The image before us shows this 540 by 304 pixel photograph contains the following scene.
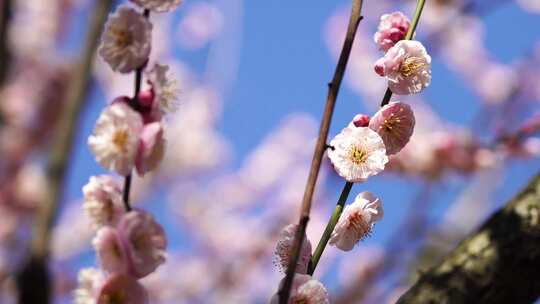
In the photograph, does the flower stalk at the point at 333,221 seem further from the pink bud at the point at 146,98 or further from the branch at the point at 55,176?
the branch at the point at 55,176

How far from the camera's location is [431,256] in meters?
3.64

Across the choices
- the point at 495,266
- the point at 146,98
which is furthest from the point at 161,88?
the point at 495,266

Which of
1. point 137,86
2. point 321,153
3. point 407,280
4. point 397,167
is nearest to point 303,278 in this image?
point 321,153

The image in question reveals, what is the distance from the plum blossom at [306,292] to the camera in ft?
2.77

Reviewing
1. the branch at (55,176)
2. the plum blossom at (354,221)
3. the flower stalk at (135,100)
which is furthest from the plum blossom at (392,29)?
the branch at (55,176)

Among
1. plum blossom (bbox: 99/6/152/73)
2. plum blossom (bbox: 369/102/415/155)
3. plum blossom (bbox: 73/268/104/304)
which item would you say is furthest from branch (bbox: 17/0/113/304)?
plum blossom (bbox: 369/102/415/155)

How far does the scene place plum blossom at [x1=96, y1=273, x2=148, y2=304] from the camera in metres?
0.85

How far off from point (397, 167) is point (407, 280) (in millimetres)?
972

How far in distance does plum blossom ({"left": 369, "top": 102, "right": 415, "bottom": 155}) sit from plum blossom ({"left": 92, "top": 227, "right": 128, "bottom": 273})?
1.19ft

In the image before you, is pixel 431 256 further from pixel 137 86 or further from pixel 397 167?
pixel 137 86

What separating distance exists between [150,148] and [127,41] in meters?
0.13

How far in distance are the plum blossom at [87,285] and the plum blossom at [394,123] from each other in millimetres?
407

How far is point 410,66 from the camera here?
0.96m

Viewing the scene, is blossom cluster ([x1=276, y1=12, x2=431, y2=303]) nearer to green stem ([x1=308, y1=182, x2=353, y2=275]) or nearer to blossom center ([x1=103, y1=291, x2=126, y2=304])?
green stem ([x1=308, y1=182, x2=353, y2=275])
